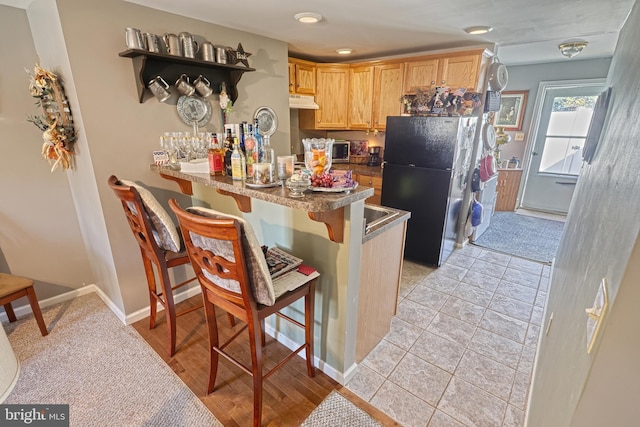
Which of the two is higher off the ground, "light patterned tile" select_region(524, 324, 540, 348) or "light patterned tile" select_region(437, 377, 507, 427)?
"light patterned tile" select_region(524, 324, 540, 348)

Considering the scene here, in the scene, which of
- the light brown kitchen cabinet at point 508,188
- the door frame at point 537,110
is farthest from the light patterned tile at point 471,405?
the door frame at point 537,110

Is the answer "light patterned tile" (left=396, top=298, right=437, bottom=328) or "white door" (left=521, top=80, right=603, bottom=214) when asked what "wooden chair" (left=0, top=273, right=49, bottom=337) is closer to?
"light patterned tile" (left=396, top=298, right=437, bottom=328)

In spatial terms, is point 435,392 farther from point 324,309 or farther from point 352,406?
point 324,309

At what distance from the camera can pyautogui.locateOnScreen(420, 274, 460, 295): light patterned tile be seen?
2.91 meters

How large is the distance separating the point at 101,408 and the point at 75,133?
177 cm

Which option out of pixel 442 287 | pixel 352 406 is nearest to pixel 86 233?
pixel 352 406

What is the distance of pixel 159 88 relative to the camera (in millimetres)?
2098

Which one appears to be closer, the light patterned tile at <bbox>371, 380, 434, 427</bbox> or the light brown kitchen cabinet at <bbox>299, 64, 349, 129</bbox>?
the light patterned tile at <bbox>371, 380, 434, 427</bbox>

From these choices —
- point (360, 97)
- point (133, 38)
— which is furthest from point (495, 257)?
point (133, 38)

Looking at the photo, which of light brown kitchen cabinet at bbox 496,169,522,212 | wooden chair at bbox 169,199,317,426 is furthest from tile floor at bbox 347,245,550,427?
light brown kitchen cabinet at bbox 496,169,522,212

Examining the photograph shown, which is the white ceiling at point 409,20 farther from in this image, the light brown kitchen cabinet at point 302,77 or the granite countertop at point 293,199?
the granite countertop at point 293,199

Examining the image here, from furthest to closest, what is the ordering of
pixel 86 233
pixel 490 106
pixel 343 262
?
1. pixel 490 106
2. pixel 86 233
3. pixel 343 262

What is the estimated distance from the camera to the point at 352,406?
170cm

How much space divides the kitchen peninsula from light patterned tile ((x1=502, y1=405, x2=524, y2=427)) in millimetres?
842
